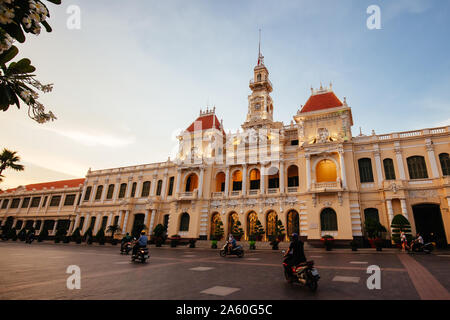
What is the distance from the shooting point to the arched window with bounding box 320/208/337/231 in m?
23.8

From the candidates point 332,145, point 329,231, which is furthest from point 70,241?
point 332,145

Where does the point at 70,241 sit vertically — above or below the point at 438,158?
below

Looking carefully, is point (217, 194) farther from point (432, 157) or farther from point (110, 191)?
point (432, 157)

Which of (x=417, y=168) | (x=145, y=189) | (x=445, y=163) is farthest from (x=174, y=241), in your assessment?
(x=445, y=163)

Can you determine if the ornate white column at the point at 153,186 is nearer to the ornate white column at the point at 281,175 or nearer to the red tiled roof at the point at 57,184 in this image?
the ornate white column at the point at 281,175

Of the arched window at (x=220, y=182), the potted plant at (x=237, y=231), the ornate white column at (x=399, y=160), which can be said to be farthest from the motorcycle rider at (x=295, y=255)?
the arched window at (x=220, y=182)

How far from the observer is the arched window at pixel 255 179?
31.0 metres

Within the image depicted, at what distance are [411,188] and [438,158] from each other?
4087 mm

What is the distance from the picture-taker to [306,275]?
5961 mm

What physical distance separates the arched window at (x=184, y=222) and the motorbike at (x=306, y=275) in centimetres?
2589

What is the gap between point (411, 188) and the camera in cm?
2256

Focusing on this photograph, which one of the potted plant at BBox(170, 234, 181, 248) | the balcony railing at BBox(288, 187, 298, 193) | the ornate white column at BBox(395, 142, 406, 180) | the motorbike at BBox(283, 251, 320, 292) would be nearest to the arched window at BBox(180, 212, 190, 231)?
the potted plant at BBox(170, 234, 181, 248)

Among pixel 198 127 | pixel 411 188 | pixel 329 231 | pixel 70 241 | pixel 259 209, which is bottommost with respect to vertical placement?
pixel 70 241
